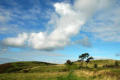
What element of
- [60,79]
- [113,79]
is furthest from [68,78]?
[113,79]

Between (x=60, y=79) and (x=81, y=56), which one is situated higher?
(x=81, y=56)

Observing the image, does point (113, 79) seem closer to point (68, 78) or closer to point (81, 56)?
point (68, 78)

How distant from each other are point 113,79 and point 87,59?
110m

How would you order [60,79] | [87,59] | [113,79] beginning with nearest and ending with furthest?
1. [60,79]
2. [113,79]
3. [87,59]

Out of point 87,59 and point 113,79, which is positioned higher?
point 87,59

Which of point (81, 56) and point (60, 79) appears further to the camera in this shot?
point (81, 56)

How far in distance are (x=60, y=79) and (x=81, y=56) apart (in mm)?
118751

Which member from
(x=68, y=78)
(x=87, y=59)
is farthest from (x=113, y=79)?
(x=87, y=59)

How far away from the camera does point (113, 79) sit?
18.8 metres

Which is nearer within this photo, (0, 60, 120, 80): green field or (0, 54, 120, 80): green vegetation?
(0, 60, 120, 80): green field

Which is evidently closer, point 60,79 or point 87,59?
point 60,79

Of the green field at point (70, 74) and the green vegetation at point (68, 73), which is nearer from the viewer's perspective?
the green field at point (70, 74)

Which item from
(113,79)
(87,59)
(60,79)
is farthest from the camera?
(87,59)

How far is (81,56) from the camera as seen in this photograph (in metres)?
129
